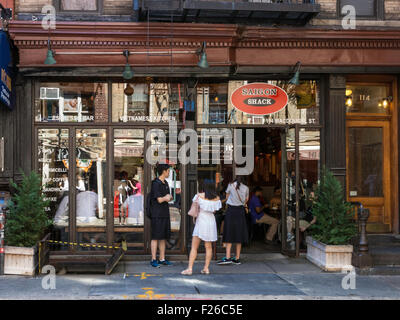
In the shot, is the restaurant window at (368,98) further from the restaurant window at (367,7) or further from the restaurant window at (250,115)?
the restaurant window at (367,7)

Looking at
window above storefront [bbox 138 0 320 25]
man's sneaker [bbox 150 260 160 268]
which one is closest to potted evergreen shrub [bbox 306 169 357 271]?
man's sneaker [bbox 150 260 160 268]

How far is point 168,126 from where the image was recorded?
37.3ft

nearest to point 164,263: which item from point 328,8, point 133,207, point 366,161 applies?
point 133,207

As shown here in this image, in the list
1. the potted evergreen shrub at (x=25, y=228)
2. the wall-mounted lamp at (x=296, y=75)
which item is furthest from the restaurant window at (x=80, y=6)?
the wall-mounted lamp at (x=296, y=75)

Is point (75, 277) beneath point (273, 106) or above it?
beneath

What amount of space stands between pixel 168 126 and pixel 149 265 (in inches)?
117

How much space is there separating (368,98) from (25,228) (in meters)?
8.14

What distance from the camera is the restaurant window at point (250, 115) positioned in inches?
455

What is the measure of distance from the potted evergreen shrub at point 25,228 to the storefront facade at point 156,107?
1.20 meters

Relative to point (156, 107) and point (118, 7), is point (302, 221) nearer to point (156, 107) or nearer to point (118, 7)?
point (156, 107)

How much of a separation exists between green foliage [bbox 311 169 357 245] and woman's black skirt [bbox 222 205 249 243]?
4.84 ft

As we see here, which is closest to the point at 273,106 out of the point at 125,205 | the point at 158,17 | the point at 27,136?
the point at 158,17

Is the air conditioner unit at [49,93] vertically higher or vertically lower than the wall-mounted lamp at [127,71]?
lower
